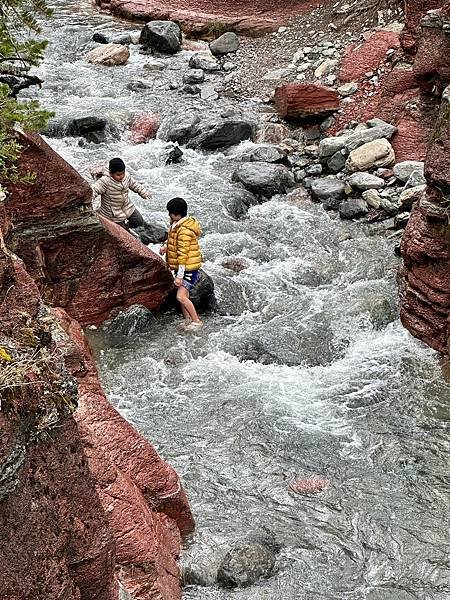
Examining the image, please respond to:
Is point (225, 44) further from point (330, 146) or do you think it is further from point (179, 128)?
point (330, 146)

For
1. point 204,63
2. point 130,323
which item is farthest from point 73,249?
point 204,63

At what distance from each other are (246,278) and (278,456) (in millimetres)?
4051

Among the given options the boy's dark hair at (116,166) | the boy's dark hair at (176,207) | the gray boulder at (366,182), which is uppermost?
the boy's dark hair at (116,166)

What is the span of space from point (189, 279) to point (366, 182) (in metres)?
4.64

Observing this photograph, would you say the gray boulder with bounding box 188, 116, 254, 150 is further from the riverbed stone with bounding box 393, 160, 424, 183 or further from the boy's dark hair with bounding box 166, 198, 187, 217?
the boy's dark hair with bounding box 166, 198, 187, 217

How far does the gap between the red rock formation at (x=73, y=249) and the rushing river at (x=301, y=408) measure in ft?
2.12

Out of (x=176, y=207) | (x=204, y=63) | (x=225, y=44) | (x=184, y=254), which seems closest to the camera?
(x=176, y=207)

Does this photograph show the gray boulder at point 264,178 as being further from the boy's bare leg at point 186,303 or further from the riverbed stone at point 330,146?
the boy's bare leg at point 186,303

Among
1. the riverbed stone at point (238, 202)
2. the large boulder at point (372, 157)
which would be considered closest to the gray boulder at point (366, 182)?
the large boulder at point (372, 157)

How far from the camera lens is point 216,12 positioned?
22172 millimetres

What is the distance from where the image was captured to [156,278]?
10.1 meters

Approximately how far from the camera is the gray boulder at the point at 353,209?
12.8m

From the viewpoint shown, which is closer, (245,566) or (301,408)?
(245,566)

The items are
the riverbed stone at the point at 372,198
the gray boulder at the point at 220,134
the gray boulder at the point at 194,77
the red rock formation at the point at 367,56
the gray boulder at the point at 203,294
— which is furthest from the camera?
the gray boulder at the point at 194,77
